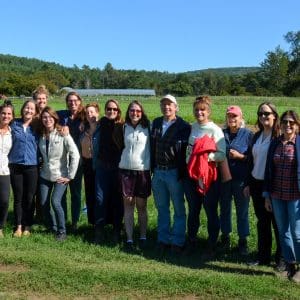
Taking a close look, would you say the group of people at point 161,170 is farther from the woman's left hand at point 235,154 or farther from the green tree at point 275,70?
the green tree at point 275,70

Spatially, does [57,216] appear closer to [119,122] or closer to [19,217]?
[19,217]

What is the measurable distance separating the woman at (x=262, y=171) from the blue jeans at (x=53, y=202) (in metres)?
2.77

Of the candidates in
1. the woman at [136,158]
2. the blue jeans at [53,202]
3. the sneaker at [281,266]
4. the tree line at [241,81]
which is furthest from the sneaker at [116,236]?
the tree line at [241,81]

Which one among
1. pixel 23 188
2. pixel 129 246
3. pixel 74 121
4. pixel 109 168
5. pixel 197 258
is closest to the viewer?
pixel 197 258

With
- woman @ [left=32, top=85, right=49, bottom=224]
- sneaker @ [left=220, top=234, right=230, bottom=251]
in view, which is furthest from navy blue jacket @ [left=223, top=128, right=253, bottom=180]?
woman @ [left=32, top=85, right=49, bottom=224]

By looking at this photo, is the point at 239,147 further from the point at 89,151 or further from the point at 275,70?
the point at 275,70

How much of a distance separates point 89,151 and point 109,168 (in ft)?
1.74

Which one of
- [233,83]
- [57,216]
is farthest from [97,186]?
[233,83]

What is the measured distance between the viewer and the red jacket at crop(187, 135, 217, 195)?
6.53 m

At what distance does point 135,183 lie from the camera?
7.11 m

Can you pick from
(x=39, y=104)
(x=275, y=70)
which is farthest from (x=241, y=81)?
(x=39, y=104)

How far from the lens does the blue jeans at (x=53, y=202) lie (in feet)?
24.9

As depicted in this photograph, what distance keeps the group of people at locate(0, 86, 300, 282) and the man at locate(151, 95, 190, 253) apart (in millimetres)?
14

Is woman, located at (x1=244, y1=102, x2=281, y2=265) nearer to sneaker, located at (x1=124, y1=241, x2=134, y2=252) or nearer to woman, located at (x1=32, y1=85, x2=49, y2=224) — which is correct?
sneaker, located at (x1=124, y1=241, x2=134, y2=252)
